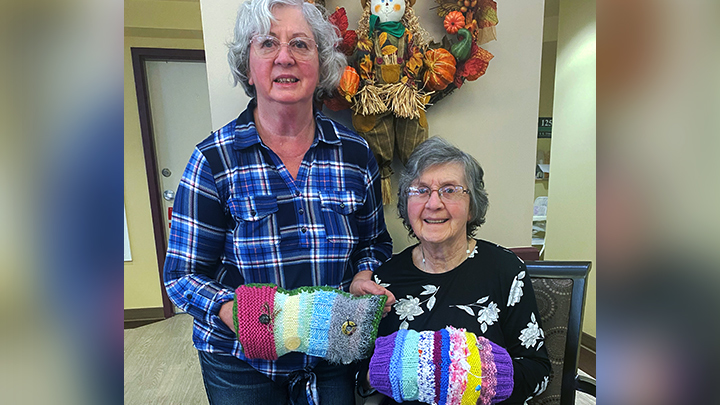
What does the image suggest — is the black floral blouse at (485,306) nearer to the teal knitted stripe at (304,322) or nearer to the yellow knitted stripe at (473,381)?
the yellow knitted stripe at (473,381)

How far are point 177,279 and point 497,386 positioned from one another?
2.57 ft

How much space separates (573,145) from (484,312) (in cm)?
194

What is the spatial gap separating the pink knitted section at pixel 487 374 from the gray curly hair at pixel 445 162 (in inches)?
15.1

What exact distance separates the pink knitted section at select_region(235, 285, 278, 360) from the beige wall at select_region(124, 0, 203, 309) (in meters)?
2.18

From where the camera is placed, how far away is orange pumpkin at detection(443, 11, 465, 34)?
1234 mm

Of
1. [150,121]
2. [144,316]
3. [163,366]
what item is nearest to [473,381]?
[163,366]

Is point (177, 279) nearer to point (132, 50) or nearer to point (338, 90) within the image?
point (338, 90)

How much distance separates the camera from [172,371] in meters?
2.35

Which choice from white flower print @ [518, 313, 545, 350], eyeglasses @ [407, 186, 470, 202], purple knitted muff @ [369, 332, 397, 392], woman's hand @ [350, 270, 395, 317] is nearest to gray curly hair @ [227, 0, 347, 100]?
eyeglasses @ [407, 186, 470, 202]

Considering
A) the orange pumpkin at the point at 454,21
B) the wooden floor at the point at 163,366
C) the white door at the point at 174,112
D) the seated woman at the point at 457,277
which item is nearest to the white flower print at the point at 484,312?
the seated woman at the point at 457,277

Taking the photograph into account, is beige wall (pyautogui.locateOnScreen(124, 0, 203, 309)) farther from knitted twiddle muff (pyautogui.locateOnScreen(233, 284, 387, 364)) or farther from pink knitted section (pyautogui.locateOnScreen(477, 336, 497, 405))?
pink knitted section (pyautogui.locateOnScreen(477, 336, 497, 405))
